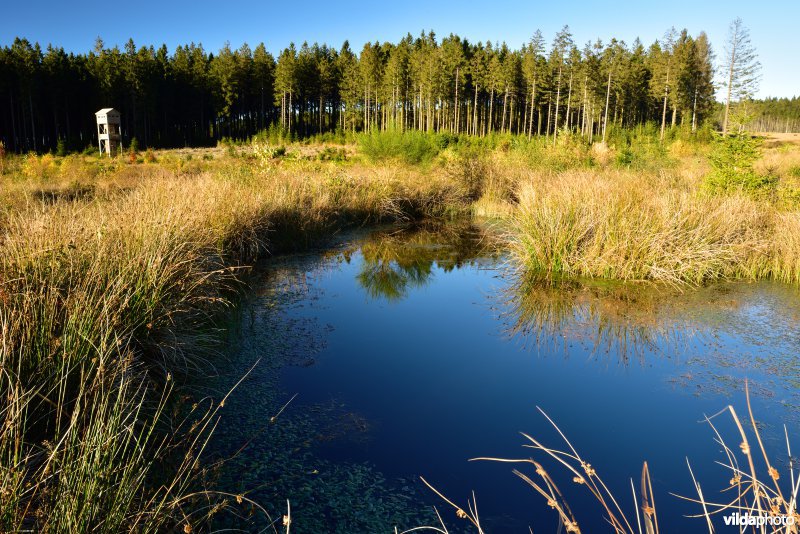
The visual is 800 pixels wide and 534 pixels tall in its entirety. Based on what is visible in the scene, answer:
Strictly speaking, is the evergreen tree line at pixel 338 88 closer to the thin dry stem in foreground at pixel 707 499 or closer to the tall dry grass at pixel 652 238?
the tall dry grass at pixel 652 238

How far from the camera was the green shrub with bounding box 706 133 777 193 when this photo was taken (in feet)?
29.1

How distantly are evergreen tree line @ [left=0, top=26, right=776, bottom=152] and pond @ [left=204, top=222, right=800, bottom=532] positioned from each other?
29.9 m

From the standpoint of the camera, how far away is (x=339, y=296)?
6.59 metres

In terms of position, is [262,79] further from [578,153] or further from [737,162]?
[737,162]

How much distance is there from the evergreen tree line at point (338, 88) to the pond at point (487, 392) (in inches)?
1177

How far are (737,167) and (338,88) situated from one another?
48109 mm

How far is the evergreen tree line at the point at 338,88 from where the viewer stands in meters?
38.2

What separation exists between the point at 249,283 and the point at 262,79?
152 feet

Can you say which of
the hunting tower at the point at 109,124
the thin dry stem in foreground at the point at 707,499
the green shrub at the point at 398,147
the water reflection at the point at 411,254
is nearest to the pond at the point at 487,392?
the thin dry stem in foreground at the point at 707,499

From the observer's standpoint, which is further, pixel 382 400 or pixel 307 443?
pixel 382 400

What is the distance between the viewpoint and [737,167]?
901cm

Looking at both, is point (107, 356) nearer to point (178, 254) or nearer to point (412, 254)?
point (178, 254)

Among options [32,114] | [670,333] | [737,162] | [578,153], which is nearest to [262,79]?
[32,114]

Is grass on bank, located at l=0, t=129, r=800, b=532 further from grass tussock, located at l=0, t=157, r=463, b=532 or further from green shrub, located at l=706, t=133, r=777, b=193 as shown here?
green shrub, located at l=706, t=133, r=777, b=193
